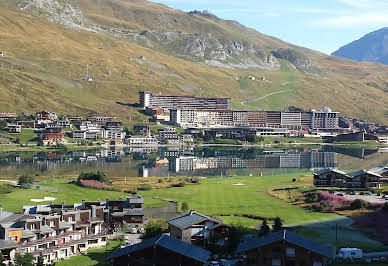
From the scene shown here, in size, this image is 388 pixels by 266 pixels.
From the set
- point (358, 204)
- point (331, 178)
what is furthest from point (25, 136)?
point (358, 204)

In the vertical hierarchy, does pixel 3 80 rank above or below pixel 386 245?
above

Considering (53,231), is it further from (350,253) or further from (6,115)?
(6,115)

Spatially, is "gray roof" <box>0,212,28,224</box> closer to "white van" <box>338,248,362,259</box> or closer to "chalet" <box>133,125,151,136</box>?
"white van" <box>338,248,362,259</box>

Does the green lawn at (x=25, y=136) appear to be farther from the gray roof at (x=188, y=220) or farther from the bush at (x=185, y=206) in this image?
the gray roof at (x=188, y=220)

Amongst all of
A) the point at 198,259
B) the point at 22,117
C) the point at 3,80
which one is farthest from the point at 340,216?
the point at 3,80

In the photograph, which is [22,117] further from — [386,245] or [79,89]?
[386,245]

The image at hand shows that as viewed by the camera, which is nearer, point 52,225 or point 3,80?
point 52,225
